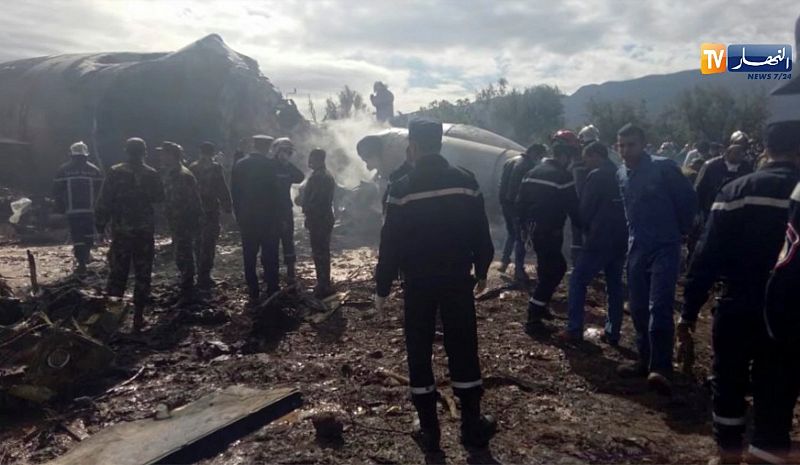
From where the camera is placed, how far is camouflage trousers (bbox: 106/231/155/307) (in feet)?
21.3

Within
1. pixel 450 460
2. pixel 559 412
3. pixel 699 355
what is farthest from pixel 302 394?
pixel 699 355

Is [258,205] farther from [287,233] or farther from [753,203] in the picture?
[753,203]

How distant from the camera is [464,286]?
3783mm

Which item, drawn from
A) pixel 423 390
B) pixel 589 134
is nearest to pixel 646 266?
pixel 423 390

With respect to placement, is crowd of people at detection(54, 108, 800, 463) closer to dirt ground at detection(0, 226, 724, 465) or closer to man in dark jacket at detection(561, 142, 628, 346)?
man in dark jacket at detection(561, 142, 628, 346)

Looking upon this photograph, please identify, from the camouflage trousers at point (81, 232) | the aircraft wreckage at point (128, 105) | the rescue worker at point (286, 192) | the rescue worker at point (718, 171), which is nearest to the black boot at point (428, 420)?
the rescue worker at point (286, 192)

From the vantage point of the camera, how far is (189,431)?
13.0ft

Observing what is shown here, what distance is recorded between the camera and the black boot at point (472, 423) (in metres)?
3.76

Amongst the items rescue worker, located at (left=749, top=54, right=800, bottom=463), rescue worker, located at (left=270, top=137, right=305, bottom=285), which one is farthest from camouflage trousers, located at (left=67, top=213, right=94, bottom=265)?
rescue worker, located at (left=749, top=54, right=800, bottom=463)

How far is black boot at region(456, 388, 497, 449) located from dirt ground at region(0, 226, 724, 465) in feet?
0.25

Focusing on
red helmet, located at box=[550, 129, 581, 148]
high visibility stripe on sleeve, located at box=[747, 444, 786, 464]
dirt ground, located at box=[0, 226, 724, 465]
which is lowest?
dirt ground, located at box=[0, 226, 724, 465]

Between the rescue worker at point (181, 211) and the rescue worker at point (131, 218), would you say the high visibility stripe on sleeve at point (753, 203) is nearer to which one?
the rescue worker at point (131, 218)

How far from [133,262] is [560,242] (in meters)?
4.45

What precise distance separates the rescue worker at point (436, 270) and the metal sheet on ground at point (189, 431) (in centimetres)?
113
